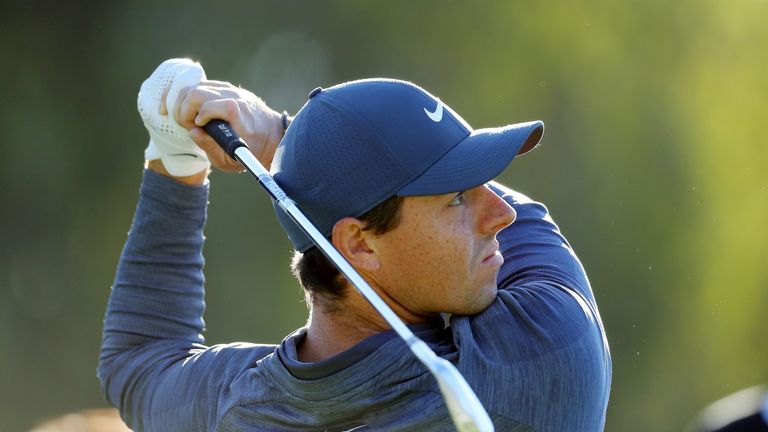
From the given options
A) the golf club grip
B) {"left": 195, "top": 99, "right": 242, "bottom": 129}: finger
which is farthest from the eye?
{"left": 195, "top": 99, "right": 242, "bottom": 129}: finger

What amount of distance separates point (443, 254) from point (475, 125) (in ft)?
18.5

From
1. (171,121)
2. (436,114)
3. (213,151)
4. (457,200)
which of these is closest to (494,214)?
(457,200)

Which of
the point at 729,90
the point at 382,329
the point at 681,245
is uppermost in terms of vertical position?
the point at 382,329

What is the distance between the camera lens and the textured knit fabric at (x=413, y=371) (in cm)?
217

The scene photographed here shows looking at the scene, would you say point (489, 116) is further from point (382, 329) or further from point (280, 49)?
point (382, 329)

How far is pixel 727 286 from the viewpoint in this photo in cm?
837

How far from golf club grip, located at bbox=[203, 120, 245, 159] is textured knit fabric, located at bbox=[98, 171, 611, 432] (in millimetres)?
427

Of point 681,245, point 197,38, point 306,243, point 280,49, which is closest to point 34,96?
point 197,38

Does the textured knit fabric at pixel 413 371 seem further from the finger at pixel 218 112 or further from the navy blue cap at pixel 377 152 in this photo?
the finger at pixel 218 112

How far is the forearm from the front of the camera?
275 cm

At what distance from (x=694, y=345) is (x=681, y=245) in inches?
28.9

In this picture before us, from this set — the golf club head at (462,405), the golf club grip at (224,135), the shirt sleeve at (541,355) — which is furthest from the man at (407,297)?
the golf club head at (462,405)

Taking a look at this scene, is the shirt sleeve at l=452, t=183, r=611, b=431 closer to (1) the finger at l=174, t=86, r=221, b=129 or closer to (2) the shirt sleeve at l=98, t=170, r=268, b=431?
(2) the shirt sleeve at l=98, t=170, r=268, b=431

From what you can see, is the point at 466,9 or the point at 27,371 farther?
the point at 466,9
